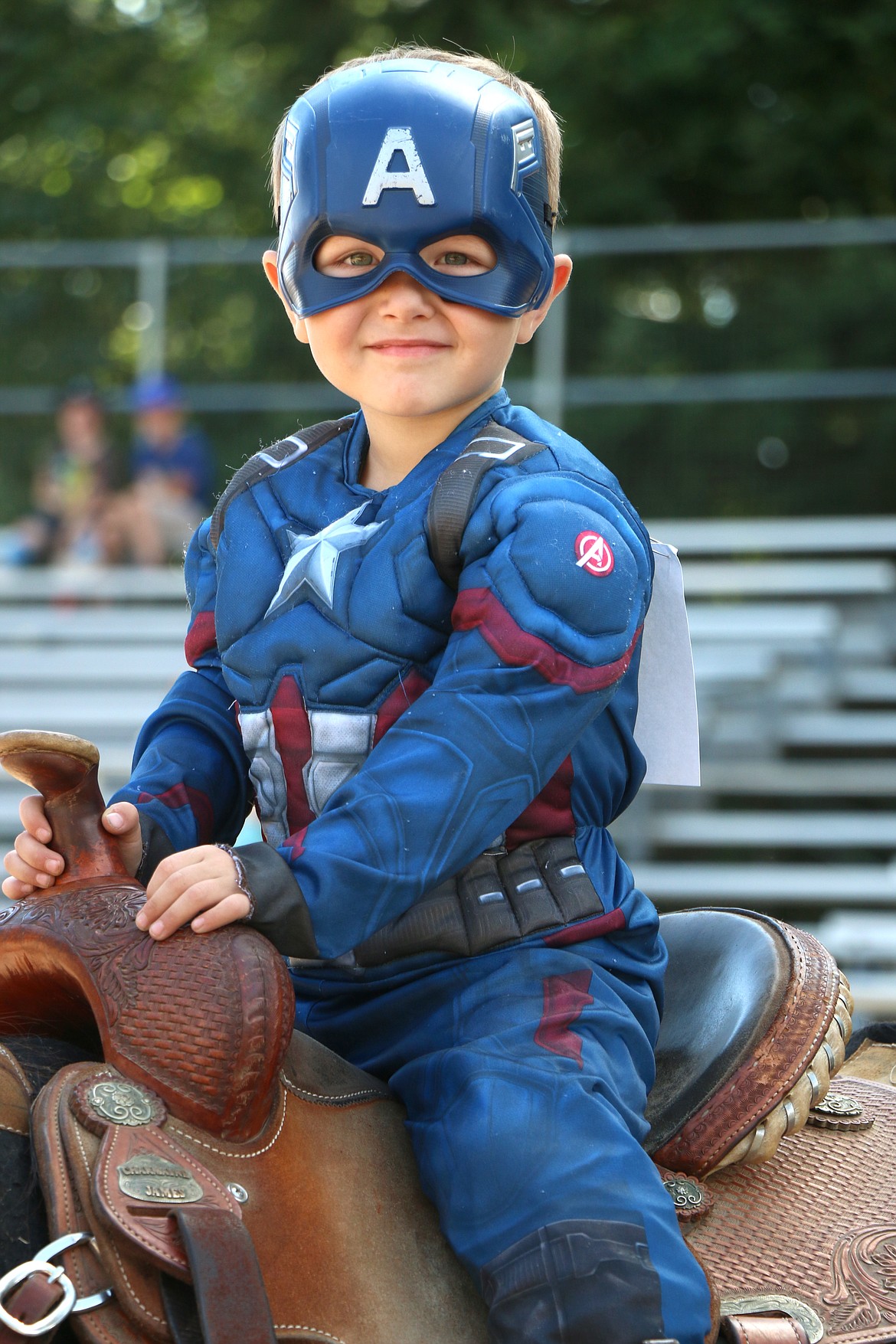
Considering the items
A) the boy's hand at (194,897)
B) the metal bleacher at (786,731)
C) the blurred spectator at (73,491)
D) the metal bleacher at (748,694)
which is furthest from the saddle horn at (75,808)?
the blurred spectator at (73,491)

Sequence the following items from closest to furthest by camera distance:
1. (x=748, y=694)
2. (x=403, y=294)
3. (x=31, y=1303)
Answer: (x=31, y=1303) < (x=403, y=294) < (x=748, y=694)

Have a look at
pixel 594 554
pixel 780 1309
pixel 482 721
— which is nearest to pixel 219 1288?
pixel 482 721

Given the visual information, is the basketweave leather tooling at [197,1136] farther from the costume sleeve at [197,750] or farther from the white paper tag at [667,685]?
the white paper tag at [667,685]

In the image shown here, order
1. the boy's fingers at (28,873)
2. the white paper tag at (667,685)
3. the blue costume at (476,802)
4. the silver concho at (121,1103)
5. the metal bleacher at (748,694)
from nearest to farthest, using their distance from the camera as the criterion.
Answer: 1. the silver concho at (121,1103)
2. the blue costume at (476,802)
3. the boy's fingers at (28,873)
4. the white paper tag at (667,685)
5. the metal bleacher at (748,694)

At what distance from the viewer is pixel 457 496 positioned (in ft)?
6.30

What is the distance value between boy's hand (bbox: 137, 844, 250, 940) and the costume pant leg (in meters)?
0.31

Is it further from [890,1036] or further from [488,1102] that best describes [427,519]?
A: [890,1036]

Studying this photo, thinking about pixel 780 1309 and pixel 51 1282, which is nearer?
pixel 51 1282

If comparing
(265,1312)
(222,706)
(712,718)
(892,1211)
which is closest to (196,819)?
(222,706)

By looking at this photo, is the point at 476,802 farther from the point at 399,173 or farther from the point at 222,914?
the point at 399,173

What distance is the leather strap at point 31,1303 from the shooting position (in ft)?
4.79

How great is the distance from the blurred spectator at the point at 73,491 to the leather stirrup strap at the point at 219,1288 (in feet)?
27.6

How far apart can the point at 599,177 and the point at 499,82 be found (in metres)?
12.4

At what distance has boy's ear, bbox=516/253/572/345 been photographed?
83.6 inches
